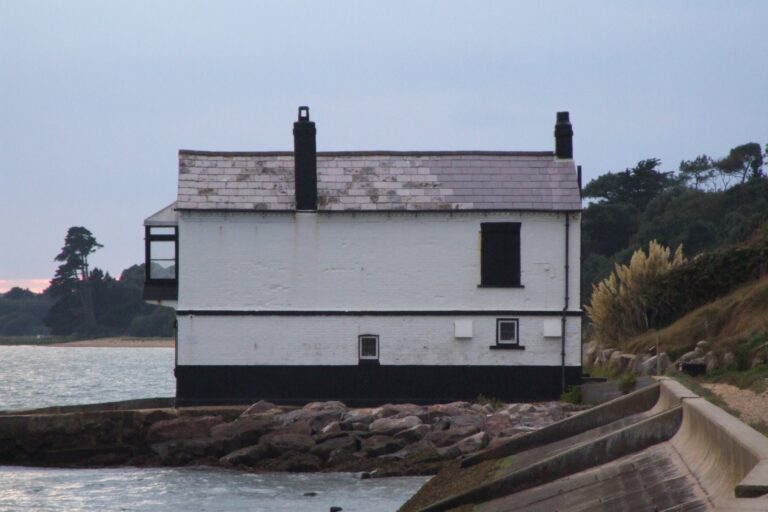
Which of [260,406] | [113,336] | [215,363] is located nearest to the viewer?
[260,406]

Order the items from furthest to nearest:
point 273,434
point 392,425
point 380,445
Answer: point 273,434 → point 392,425 → point 380,445

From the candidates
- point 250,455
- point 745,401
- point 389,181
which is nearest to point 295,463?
point 250,455

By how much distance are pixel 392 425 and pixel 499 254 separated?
580 centimetres

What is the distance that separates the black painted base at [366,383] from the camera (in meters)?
28.8

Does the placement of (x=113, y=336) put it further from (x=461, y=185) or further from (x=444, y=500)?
(x=444, y=500)

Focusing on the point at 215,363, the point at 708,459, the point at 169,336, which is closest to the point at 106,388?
the point at 215,363

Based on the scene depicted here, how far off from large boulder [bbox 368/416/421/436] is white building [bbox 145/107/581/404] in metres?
3.57

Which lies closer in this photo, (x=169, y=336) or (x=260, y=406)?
(x=260, y=406)

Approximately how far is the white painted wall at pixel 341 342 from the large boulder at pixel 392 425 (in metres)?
3.68

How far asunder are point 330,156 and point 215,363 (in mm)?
5708

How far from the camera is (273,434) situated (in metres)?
25.5

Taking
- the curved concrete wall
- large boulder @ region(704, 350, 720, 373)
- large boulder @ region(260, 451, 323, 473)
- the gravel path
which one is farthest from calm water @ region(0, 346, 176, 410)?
Result: the curved concrete wall

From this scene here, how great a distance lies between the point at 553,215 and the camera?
2933 centimetres

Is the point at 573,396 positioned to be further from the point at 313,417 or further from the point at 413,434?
the point at 313,417
